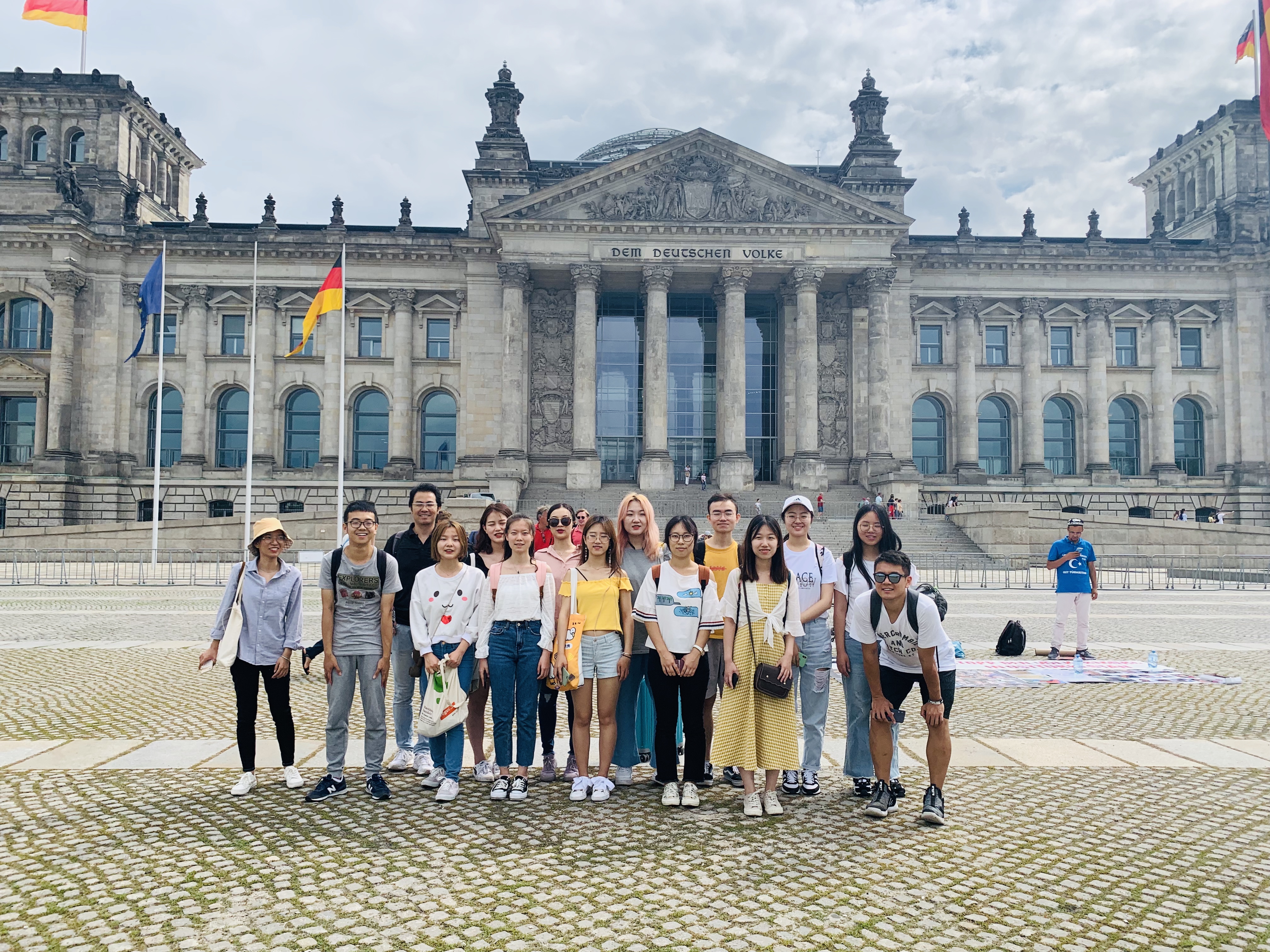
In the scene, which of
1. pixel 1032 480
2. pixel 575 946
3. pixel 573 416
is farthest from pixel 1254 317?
pixel 575 946

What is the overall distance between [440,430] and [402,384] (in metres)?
3.31

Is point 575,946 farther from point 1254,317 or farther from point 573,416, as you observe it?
point 1254,317

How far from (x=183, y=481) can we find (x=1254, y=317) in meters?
61.0

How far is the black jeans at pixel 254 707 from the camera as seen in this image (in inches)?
282

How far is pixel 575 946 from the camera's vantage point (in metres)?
4.53

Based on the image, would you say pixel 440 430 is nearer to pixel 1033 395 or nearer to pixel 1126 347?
pixel 1033 395

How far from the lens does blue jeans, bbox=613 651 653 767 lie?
7.37m

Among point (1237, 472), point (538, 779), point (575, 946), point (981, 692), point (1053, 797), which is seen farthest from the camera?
point (1237, 472)

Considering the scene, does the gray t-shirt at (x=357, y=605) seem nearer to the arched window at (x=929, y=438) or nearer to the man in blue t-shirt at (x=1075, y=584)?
the man in blue t-shirt at (x=1075, y=584)

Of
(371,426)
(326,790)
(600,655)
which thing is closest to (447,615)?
(600,655)

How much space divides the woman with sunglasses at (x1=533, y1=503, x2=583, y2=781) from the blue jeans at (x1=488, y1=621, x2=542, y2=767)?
0.18 meters

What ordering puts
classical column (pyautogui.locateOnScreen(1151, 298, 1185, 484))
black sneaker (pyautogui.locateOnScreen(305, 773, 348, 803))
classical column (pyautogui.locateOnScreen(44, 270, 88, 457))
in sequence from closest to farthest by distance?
black sneaker (pyautogui.locateOnScreen(305, 773, 348, 803)) → classical column (pyautogui.locateOnScreen(44, 270, 88, 457)) → classical column (pyautogui.locateOnScreen(1151, 298, 1185, 484))

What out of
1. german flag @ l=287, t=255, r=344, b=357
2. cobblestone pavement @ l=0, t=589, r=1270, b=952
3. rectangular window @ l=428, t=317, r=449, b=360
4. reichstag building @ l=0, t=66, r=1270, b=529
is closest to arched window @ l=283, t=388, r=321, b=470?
reichstag building @ l=0, t=66, r=1270, b=529

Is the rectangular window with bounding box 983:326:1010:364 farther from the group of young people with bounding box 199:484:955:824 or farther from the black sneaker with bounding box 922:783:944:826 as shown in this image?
the black sneaker with bounding box 922:783:944:826
